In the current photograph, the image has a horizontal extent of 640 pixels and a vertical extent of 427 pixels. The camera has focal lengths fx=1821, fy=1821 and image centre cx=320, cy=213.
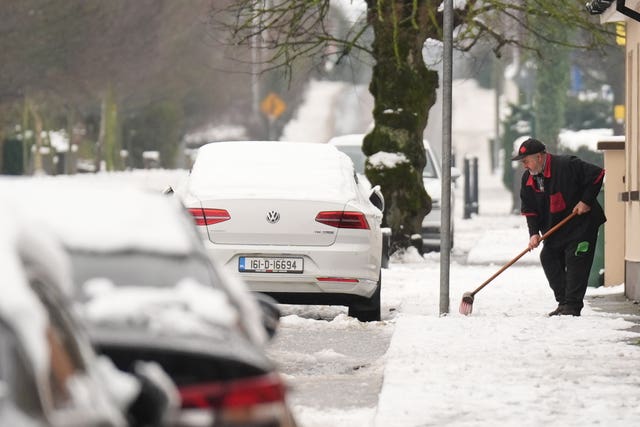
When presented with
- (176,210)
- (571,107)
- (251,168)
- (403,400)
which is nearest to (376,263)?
(251,168)

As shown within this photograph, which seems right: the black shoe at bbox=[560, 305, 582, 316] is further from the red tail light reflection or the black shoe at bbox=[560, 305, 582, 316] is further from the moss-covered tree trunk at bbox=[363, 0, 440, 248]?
the red tail light reflection

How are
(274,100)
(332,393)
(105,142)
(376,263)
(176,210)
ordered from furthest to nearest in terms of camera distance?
1. (105,142)
2. (274,100)
3. (376,263)
4. (332,393)
5. (176,210)

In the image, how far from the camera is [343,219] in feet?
41.2

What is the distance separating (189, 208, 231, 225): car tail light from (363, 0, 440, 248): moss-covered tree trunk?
9.60 metres

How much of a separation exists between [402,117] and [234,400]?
18.5 m

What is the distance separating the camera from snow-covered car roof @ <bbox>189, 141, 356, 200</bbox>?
1267 centimetres

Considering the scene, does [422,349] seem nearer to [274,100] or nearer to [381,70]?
[381,70]

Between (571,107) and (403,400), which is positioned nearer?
(403,400)

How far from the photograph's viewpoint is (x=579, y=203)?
516 inches

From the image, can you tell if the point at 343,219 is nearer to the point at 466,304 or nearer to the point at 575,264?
the point at 466,304

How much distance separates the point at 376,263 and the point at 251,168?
3.85 ft

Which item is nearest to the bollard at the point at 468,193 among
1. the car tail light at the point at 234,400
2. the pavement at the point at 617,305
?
the pavement at the point at 617,305

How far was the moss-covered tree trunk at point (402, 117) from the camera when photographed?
21844 mm

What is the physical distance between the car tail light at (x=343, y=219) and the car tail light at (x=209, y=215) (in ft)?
2.12
